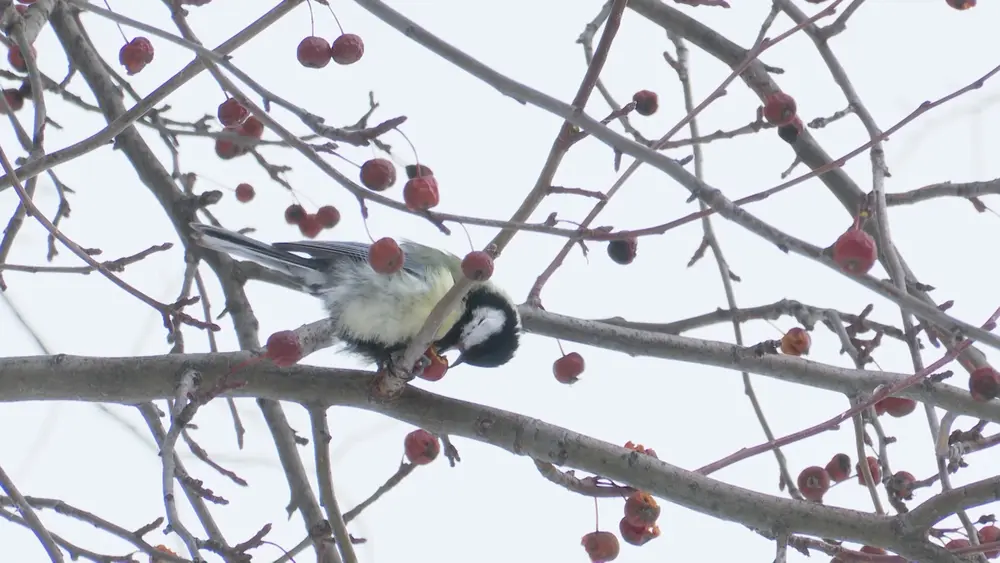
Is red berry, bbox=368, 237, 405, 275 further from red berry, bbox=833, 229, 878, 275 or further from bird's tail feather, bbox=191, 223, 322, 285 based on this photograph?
bird's tail feather, bbox=191, 223, 322, 285

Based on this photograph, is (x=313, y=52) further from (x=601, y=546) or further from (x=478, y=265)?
(x=601, y=546)

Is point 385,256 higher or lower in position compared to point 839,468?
higher

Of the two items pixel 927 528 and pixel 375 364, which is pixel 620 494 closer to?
pixel 927 528

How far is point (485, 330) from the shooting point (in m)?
2.98

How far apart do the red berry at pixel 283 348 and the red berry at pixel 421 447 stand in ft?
1.66

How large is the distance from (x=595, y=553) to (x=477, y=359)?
99 cm

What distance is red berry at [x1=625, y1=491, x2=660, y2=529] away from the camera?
78.7 inches

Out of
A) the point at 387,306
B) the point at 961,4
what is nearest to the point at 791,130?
the point at 961,4

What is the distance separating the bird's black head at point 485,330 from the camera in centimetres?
298

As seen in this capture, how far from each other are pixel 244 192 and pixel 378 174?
5.44 ft

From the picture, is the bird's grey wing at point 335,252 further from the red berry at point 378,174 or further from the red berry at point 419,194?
the red berry at point 419,194

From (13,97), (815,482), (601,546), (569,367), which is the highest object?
(13,97)

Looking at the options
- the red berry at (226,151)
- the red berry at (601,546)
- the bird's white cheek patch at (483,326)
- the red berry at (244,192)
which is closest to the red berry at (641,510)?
the red berry at (601,546)

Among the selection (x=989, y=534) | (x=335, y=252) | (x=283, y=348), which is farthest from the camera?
(x=335, y=252)
